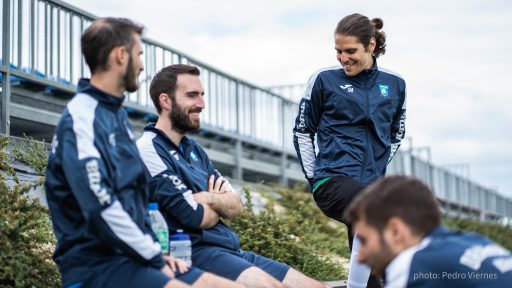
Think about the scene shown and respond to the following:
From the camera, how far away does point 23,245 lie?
18.3 feet

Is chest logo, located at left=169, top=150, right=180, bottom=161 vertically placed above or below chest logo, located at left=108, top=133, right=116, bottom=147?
below

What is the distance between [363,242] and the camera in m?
3.81

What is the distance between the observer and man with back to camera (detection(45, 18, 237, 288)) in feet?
14.1

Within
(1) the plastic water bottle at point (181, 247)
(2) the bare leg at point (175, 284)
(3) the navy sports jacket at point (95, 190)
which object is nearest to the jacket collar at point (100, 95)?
(3) the navy sports jacket at point (95, 190)

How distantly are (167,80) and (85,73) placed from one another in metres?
4.48

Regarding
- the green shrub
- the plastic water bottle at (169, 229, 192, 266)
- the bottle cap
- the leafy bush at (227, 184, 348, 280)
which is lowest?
the green shrub

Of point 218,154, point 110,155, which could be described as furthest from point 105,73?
point 218,154

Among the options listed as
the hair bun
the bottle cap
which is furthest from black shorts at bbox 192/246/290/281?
the hair bun

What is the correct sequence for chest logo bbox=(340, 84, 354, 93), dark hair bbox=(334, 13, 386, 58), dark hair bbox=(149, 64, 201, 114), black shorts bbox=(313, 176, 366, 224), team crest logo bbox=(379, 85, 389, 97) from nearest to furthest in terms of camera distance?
dark hair bbox=(149, 64, 201, 114) < black shorts bbox=(313, 176, 366, 224) < dark hair bbox=(334, 13, 386, 58) < chest logo bbox=(340, 84, 354, 93) < team crest logo bbox=(379, 85, 389, 97)

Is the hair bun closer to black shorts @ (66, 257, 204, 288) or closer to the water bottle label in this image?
the water bottle label

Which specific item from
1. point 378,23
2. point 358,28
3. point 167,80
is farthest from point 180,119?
point 378,23

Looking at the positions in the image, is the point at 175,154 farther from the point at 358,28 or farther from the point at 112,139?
the point at 358,28

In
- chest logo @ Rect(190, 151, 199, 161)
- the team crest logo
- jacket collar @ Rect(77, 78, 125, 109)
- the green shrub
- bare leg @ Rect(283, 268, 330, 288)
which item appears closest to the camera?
jacket collar @ Rect(77, 78, 125, 109)

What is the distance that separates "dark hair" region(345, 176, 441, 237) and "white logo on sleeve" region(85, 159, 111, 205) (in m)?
1.18
